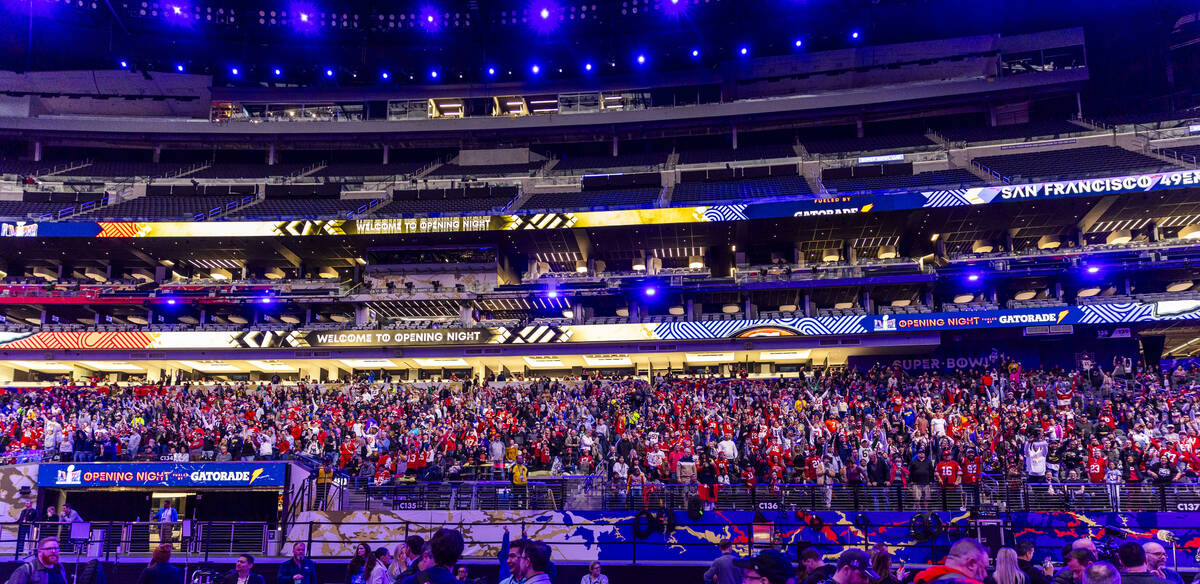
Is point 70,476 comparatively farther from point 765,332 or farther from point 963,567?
point 765,332

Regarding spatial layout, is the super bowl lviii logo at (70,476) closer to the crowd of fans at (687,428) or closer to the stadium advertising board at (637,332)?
the crowd of fans at (687,428)

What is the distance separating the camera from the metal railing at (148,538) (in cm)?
1634

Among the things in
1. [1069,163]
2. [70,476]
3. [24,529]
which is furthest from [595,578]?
[1069,163]

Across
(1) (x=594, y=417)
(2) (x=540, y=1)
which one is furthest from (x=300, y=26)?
(1) (x=594, y=417)

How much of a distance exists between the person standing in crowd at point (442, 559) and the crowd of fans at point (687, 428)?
578 inches

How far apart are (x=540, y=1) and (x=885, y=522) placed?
1332 inches

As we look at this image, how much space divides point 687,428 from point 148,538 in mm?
14405

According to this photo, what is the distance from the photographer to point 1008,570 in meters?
5.22

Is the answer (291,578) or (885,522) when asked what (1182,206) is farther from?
(291,578)

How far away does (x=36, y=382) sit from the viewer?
3944 cm

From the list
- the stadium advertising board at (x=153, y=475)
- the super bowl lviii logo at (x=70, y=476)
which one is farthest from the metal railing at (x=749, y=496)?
the super bowl lviii logo at (x=70, y=476)

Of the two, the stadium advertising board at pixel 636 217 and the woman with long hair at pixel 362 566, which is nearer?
the woman with long hair at pixel 362 566

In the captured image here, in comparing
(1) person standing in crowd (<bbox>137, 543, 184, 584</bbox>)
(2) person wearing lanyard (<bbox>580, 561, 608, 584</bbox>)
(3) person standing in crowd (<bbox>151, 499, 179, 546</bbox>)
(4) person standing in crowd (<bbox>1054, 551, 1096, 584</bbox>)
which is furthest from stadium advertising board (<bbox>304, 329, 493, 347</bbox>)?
(4) person standing in crowd (<bbox>1054, 551, 1096, 584</bbox>)

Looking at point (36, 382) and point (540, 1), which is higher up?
point (540, 1)
